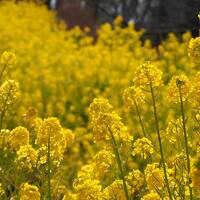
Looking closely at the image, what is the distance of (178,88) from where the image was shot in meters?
2.20

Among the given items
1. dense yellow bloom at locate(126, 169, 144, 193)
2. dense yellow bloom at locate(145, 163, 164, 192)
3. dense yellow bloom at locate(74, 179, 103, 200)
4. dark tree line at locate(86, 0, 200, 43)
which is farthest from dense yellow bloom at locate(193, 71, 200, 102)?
dark tree line at locate(86, 0, 200, 43)

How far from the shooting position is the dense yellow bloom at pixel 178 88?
86.5 inches

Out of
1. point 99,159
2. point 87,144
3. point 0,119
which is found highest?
point 0,119

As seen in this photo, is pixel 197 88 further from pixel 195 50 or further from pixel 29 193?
pixel 29 193

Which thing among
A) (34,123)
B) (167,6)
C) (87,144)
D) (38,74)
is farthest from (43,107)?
(167,6)

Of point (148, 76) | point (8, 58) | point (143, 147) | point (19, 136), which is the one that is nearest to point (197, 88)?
point (148, 76)

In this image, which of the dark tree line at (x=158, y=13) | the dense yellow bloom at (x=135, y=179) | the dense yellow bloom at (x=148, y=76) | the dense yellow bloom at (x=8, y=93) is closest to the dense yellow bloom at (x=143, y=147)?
the dense yellow bloom at (x=135, y=179)

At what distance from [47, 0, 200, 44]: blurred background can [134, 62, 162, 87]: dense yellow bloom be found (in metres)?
11.2

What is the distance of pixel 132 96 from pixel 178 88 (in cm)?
29

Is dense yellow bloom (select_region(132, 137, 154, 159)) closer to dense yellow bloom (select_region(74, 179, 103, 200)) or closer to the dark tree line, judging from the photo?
dense yellow bloom (select_region(74, 179, 103, 200))

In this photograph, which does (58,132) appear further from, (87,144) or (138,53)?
(138,53)

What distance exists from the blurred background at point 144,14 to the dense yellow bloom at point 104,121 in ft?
36.9

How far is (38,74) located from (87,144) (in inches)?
107

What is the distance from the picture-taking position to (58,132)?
2332 millimetres
